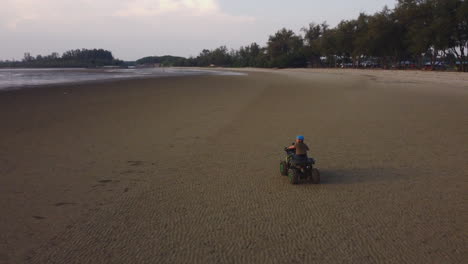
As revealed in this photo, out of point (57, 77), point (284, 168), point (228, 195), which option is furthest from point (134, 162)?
point (57, 77)

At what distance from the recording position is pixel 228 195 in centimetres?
488

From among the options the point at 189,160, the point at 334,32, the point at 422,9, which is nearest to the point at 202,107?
the point at 189,160

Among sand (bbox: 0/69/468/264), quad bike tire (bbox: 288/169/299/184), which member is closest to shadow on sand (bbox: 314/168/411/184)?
sand (bbox: 0/69/468/264)

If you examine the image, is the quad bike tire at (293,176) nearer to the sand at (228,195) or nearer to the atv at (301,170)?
the atv at (301,170)

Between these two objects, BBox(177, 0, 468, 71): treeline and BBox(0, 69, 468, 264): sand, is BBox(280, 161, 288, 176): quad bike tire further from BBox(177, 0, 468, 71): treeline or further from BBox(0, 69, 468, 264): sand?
BBox(177, 0, 468, 71): treeline

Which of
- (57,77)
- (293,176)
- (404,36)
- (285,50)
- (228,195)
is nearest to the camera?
(228,195)

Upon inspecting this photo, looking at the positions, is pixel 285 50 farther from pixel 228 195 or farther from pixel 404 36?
pixel 228 195

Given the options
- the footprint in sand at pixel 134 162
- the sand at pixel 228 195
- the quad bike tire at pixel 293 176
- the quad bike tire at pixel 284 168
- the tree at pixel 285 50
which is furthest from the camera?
the tree at pixel 285 50

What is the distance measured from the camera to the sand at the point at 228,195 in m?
3.48

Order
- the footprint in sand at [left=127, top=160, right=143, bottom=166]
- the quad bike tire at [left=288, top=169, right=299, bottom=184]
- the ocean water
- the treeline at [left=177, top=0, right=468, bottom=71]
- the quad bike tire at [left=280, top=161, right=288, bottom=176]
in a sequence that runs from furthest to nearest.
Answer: the treeline at [left=177, top=0, right=468, bottom=71] → the ocean water → the footprint in sand at [left=127, top=160, right=143, bottom=166] → the quad bike tire at [left=280, top=161, right=288, bottom=176] → the quad bike tire at [left=288, top=169, right=299, bottom=184]

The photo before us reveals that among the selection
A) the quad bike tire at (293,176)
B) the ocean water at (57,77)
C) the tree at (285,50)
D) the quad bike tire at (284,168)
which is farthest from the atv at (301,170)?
the tree at (285,50)

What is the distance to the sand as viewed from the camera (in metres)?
3.48

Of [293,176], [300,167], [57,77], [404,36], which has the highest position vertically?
[404,36]

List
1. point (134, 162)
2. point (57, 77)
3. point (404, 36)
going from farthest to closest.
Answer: point (404, 36) → point (57, 77) → point (134, 162)
